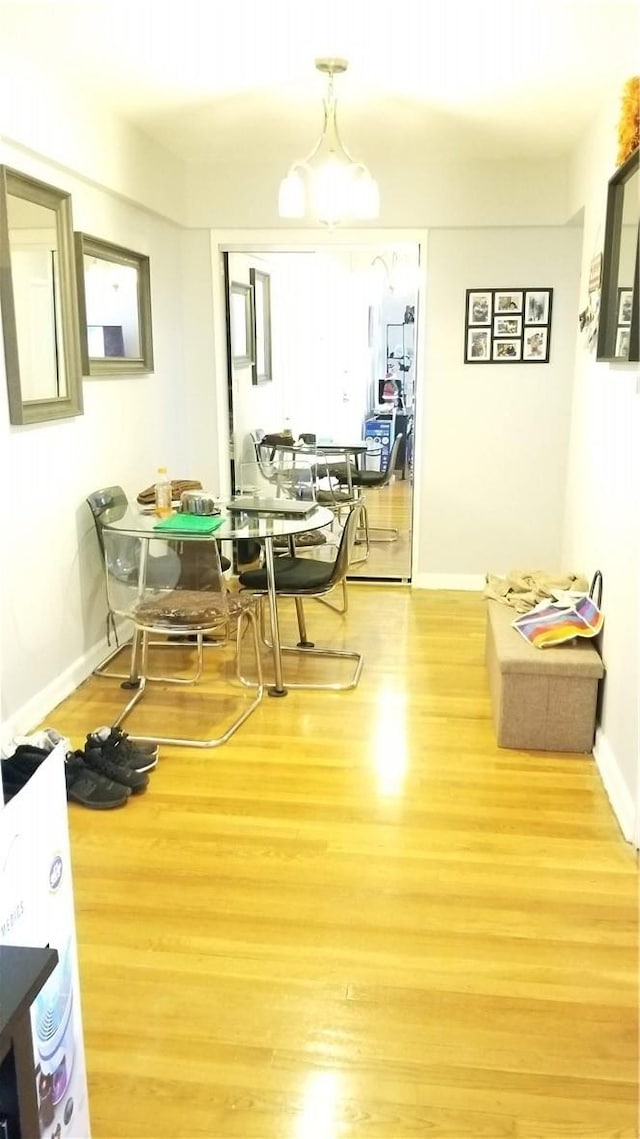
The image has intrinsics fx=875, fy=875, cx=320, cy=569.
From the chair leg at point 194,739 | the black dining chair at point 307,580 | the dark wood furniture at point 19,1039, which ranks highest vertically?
the dark wood furniture at point 19,1039

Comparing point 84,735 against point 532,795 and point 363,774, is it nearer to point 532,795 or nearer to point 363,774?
point 363,774

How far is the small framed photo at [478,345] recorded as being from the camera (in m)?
4.89

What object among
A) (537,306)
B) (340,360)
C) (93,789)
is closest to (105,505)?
(93,789)

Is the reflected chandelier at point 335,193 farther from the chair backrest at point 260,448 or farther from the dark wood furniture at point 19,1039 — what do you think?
the dark wood furniture at point 19,1039

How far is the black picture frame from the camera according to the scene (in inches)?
235

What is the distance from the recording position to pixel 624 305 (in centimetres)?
298

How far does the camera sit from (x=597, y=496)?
3.44 metres

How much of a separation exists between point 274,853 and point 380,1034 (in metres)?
0.72

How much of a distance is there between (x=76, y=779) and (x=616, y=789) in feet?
5.58

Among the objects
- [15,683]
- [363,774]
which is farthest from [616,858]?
[15,683]

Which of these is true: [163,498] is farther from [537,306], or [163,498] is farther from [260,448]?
[537,306]

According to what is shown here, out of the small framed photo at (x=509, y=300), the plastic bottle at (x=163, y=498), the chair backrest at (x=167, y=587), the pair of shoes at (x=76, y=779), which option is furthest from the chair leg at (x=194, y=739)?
the small framed photo at (x=509, y=300)

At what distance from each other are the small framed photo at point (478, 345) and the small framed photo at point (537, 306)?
232 mm

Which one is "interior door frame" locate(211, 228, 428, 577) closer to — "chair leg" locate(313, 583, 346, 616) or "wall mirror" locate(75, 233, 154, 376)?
"chair leg" locate(313, 583, 346, 616)
